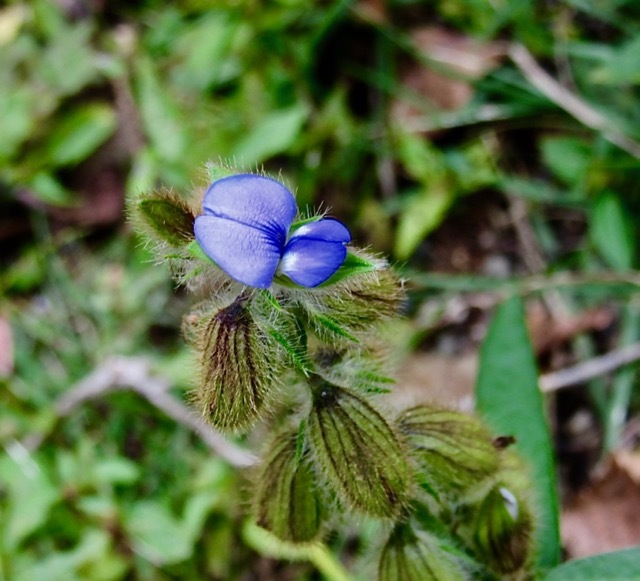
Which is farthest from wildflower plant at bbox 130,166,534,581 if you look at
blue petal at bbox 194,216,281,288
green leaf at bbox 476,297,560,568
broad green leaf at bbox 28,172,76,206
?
broad green leaf at bbox 28,172,76,206

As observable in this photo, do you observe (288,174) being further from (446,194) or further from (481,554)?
(481,554)

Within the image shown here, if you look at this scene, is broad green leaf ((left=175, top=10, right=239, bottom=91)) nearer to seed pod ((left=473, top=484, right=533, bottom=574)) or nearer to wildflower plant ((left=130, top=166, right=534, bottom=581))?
wildflower plant ((left=130, top=166, right=534, bottom=581))

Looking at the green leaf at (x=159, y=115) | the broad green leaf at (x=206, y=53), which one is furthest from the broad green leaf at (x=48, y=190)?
the broad green leaf at (x=206, y=53)

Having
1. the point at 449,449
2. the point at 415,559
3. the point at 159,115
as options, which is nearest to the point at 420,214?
the point at 159,115

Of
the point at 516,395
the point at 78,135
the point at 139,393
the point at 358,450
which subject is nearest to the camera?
the point at 358,450

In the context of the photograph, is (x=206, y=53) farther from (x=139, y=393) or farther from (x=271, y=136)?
(x=139, y=393)

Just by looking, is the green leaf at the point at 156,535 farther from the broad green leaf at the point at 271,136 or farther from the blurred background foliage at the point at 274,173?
the broad green leaf at the point at 271,136

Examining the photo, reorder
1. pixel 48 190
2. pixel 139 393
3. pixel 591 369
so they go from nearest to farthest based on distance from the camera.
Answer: pixel 591 369 < pixel 139 393 < pixel 48 190

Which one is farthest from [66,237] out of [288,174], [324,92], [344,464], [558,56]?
[344,464]
